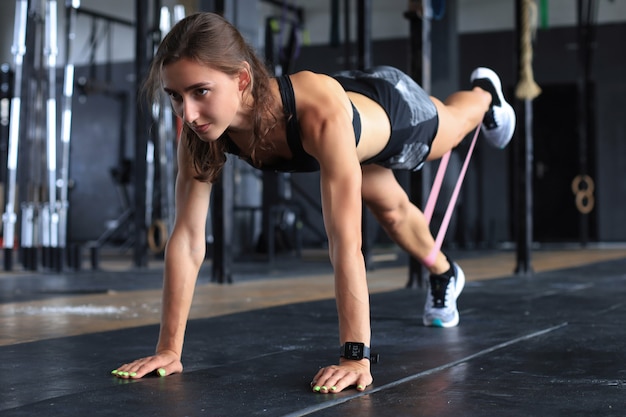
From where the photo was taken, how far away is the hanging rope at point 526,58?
174 inches

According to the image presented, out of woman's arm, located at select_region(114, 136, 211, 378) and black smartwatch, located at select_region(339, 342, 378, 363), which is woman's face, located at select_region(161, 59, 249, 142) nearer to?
woman's arm, located at select_region(114, 136, 211, 378)

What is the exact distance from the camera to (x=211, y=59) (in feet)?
5.33

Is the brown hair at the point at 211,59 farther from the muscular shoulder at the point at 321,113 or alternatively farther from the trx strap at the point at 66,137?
the trx strap at the point at 66,137

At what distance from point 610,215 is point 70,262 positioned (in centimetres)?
663

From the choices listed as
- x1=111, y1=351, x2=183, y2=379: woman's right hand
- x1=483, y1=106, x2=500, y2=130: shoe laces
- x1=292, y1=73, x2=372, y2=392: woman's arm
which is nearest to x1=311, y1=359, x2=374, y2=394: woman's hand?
x1=292, y1=73, x2=372, y2=392: woman's arm

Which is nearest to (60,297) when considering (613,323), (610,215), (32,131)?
(613,323)

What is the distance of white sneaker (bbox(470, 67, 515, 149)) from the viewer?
2834mm

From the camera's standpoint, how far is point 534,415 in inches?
54.2

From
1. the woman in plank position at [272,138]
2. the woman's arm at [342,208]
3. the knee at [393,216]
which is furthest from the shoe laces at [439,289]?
the woman's arm at [342,208]

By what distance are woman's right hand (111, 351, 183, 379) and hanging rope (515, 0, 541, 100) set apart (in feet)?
9.91

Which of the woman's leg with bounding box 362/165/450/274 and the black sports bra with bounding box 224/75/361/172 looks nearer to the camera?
the black sports bra with bounding box 224/75/361/172

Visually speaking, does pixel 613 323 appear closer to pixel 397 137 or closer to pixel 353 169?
pixel 397 137

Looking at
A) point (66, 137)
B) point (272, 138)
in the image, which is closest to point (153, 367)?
point (272, 138)

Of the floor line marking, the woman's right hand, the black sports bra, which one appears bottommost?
the floor line marking
